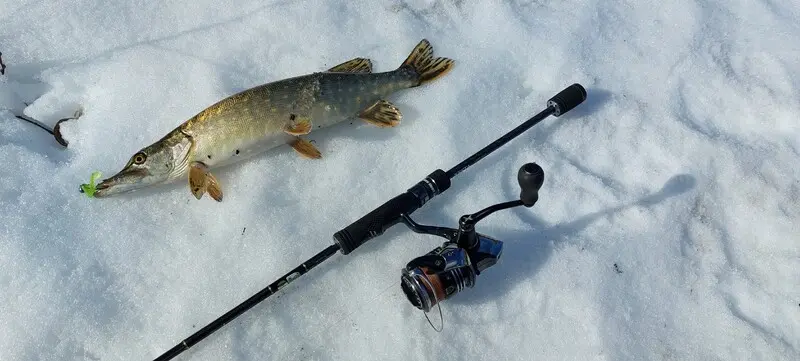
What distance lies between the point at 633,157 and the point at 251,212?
2.36m

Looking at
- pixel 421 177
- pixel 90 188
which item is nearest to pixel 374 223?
pixel 421 177

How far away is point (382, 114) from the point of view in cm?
351

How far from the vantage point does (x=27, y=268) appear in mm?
2803

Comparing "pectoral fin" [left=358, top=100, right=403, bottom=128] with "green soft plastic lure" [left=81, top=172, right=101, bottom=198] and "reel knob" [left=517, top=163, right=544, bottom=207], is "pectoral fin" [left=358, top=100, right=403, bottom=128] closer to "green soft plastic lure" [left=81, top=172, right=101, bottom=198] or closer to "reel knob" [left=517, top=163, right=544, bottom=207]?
"reel knob" [left=517, top=163, right=544, bottom=207]

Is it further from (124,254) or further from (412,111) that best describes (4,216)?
(412,111)

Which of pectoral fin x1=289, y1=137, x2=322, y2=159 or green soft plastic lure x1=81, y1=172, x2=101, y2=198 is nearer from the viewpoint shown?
green soft plastic lure x1=81, y1=172, x2=101, y2=198

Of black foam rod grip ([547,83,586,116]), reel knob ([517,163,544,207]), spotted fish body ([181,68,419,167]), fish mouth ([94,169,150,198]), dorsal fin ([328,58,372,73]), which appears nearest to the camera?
reel knob ([517,163,544,207])

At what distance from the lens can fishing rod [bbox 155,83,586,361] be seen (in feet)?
8.30

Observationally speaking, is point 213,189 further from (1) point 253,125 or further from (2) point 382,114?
(2) point 382,114

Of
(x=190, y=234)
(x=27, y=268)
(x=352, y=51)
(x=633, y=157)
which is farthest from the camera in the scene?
(x=352, y=51)

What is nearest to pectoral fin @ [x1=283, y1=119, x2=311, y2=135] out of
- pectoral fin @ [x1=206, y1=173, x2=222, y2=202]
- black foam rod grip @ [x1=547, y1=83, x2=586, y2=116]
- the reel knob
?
pectoral fin @ [x1=206, y1=173, x2=222, y2=202]

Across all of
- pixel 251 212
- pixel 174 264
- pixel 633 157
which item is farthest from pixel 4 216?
pixel 633 157

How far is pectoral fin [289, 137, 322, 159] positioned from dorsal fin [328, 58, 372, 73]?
1.89 ft

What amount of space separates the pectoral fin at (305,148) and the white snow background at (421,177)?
0.09 m
